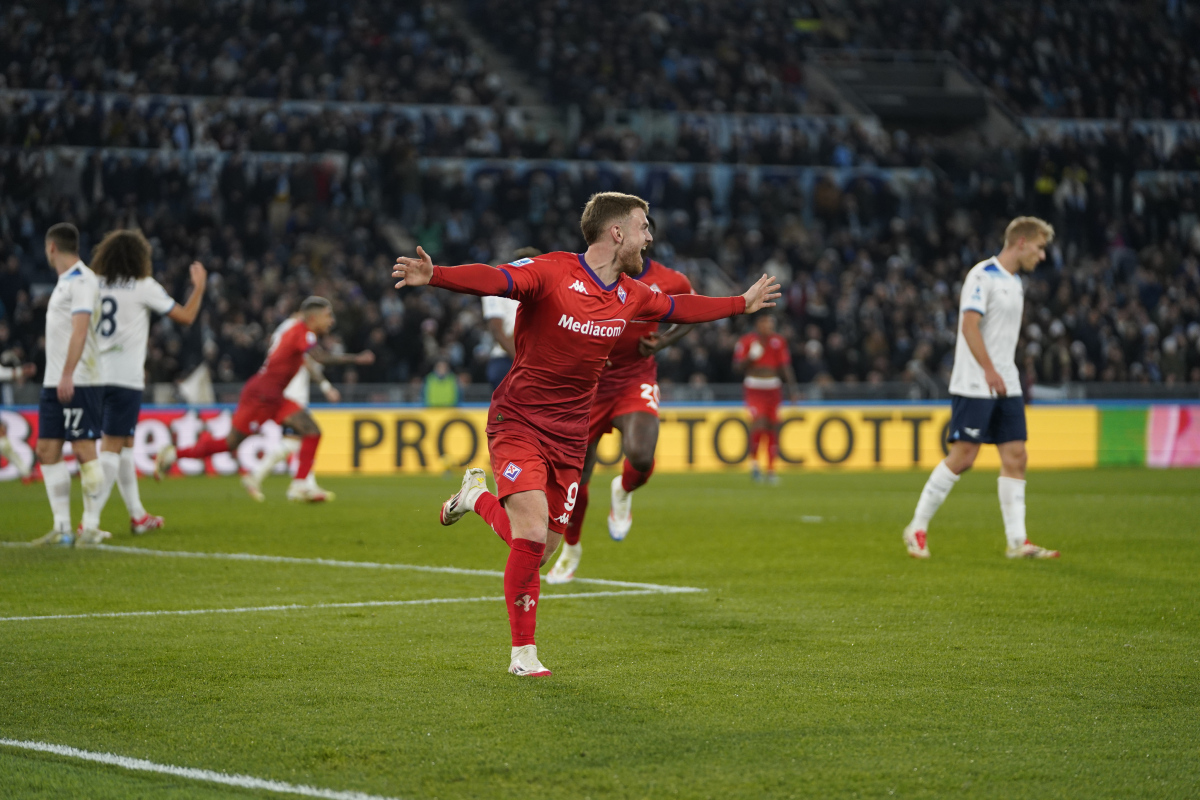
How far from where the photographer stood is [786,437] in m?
24.3

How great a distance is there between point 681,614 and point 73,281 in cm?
552

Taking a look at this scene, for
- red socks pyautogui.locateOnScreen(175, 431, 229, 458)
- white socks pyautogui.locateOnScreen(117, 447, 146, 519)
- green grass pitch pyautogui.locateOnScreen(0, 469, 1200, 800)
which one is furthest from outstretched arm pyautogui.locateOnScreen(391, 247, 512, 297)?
red socks pyautogui.locateOnScreen(175, 431, 229, 458)

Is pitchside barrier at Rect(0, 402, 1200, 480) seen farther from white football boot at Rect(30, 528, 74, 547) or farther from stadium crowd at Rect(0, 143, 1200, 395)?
white football boot at Rect(30, 528, 74, 547)

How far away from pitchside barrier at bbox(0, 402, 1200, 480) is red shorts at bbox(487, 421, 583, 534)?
1574cm

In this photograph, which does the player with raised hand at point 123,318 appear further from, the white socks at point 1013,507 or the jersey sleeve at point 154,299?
the white socks at point 1013,507

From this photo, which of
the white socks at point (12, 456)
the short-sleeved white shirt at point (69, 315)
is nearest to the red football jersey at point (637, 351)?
the short-sleeved white shirt at point (69, 315)

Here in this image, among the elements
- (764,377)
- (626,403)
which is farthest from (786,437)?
(626,403)

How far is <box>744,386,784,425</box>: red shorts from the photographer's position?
20.8 metres

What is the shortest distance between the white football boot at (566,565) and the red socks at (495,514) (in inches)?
102

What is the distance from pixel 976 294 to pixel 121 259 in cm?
653

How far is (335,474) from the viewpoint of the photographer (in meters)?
22.4

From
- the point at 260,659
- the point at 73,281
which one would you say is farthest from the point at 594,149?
the point at 260,659

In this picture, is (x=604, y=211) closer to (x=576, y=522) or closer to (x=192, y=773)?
(x=192, y=773)

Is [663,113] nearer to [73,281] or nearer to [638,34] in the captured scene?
[638,34]
